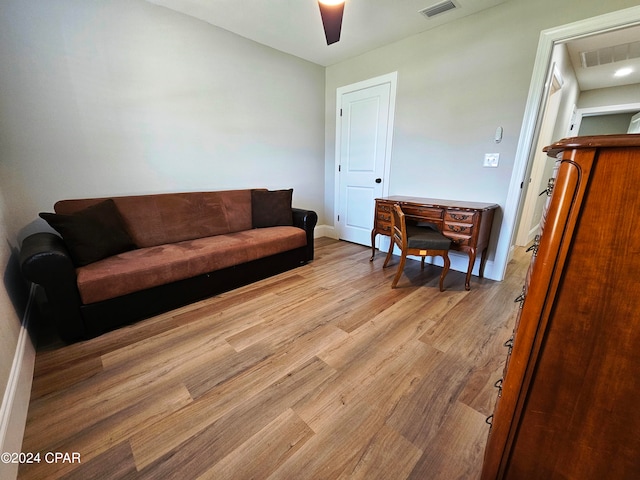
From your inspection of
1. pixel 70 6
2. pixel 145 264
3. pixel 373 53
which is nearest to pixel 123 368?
pixel 145 264

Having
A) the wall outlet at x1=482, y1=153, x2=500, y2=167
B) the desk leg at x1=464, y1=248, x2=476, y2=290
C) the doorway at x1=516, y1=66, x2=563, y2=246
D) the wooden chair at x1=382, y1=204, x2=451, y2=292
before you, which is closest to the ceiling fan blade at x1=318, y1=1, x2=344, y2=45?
the wooden chair at x1=382, y1=204, x2=451, y2=292

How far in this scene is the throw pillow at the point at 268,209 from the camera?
9.54ft

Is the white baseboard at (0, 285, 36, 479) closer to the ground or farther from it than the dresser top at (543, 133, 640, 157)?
closer to the ground

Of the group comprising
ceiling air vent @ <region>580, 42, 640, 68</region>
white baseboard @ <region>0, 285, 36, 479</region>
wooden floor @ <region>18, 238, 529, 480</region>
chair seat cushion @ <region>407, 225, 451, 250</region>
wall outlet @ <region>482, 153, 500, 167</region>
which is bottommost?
wooden floor @ <region>18, 238, 529, 480</region>

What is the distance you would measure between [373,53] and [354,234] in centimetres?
234

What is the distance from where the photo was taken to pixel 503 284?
2.51 metres

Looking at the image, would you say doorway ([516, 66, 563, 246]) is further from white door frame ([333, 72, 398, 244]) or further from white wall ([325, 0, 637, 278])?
white door frame ([333, 72, 398, 244])

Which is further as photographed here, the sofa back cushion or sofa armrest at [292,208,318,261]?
sofa armrest at [292,208,318,261]

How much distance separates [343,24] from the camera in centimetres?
253

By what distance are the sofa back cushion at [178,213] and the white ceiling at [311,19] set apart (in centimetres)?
167

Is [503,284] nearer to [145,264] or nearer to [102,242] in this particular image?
[145,264]

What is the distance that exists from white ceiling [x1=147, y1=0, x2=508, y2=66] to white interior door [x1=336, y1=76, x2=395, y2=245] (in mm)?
562

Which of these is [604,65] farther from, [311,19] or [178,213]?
[178,213]

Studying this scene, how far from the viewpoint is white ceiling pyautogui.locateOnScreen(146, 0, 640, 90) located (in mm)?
2223
